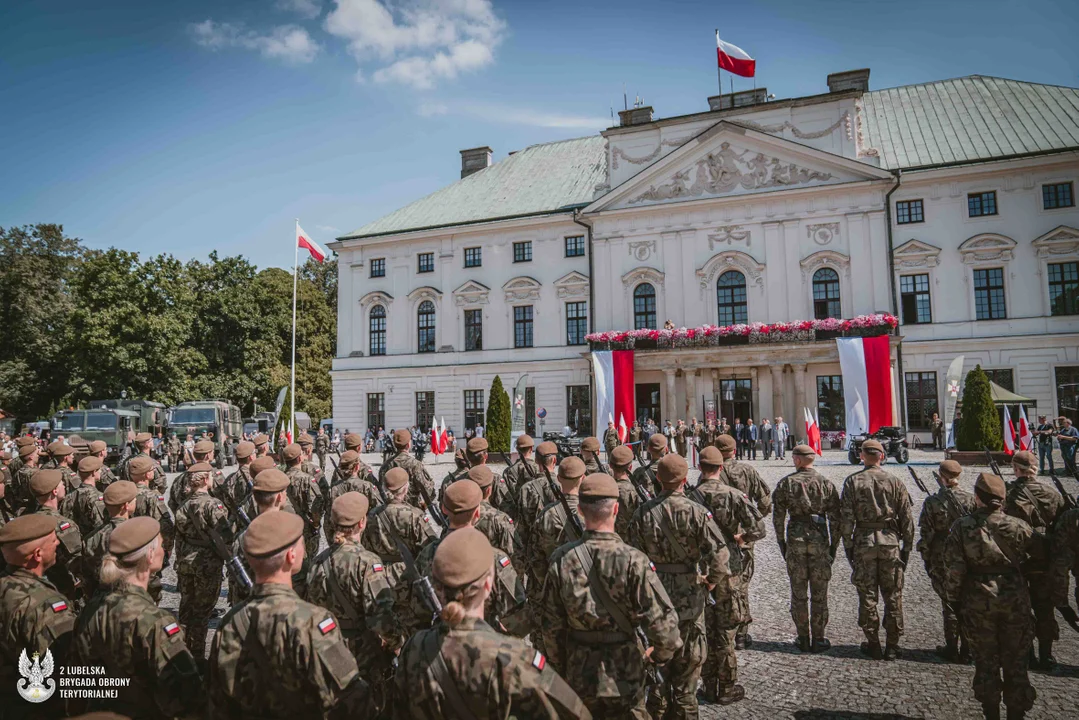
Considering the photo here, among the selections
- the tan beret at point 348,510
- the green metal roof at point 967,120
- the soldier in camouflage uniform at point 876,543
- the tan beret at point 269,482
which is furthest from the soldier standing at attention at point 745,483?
the green metal roof at point 967,120

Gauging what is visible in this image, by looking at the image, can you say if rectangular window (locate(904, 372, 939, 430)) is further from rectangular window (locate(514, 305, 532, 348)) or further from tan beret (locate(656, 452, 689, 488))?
tan beret (locate(656, 452, 689, 488))

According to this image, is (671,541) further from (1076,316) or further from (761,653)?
(1076,316)

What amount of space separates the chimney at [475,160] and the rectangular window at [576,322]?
535 inches

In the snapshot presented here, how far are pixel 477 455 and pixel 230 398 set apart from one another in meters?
41.5

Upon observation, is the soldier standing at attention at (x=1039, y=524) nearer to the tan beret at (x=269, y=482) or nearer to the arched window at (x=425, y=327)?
the tan beret at (x=269, y=482)

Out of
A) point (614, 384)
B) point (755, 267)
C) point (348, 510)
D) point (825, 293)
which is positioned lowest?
point (348, 510)

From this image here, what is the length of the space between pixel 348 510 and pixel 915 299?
103 ft

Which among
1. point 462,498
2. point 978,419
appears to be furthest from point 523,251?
point 462,498

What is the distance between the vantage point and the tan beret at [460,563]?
2775 mm

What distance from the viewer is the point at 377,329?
129ft

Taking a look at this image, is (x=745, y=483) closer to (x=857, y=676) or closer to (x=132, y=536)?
(x=857, y=676)

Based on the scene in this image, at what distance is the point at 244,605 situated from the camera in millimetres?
3078

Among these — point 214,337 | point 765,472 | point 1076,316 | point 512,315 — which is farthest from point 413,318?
point 1076,316

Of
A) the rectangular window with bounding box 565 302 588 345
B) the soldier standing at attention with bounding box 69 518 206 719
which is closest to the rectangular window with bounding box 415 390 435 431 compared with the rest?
the rectangular window with bounding box 565 302 588 345
